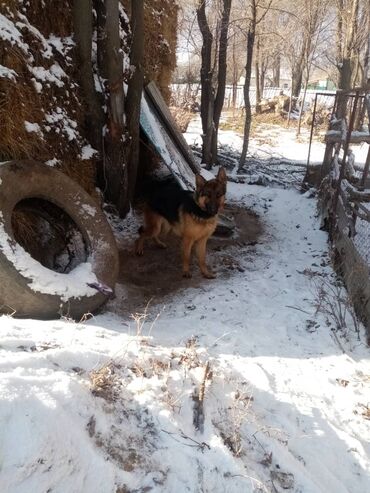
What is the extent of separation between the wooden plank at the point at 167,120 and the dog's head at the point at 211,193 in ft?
8.51

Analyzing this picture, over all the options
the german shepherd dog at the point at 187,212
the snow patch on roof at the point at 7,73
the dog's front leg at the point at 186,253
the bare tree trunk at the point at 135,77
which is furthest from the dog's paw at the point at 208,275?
the snow patch on roof at the point at 7,73

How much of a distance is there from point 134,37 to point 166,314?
410 centimetres

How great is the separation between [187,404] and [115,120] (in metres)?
4.45

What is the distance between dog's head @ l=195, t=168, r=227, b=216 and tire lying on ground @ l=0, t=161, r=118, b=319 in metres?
1.21

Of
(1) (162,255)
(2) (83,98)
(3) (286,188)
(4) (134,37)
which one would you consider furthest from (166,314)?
(3) (286,188)

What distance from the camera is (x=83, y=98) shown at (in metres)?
5.53

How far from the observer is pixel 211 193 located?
194 inches

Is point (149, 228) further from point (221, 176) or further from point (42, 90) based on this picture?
point (42, 90)

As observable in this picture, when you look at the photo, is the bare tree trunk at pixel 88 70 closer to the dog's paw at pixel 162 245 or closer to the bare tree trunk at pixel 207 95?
the dog's paw at pixel 162 245

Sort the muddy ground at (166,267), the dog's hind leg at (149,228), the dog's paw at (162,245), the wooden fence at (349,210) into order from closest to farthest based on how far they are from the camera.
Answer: the wooden fence at (349,210), the muddy ground at (166,267), the dog's hind leg at (149,228), the dog's paw at (162,245)

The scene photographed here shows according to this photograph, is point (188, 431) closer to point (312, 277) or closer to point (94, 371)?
point (94, 371)

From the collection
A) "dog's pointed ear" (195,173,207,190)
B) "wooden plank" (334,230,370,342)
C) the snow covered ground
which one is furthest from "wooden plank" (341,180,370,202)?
"dog's pointed ear" (195,173,207,190)

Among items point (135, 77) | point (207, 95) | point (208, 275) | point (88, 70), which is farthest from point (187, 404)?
point (207, 95)

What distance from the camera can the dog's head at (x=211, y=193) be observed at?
4930mm
